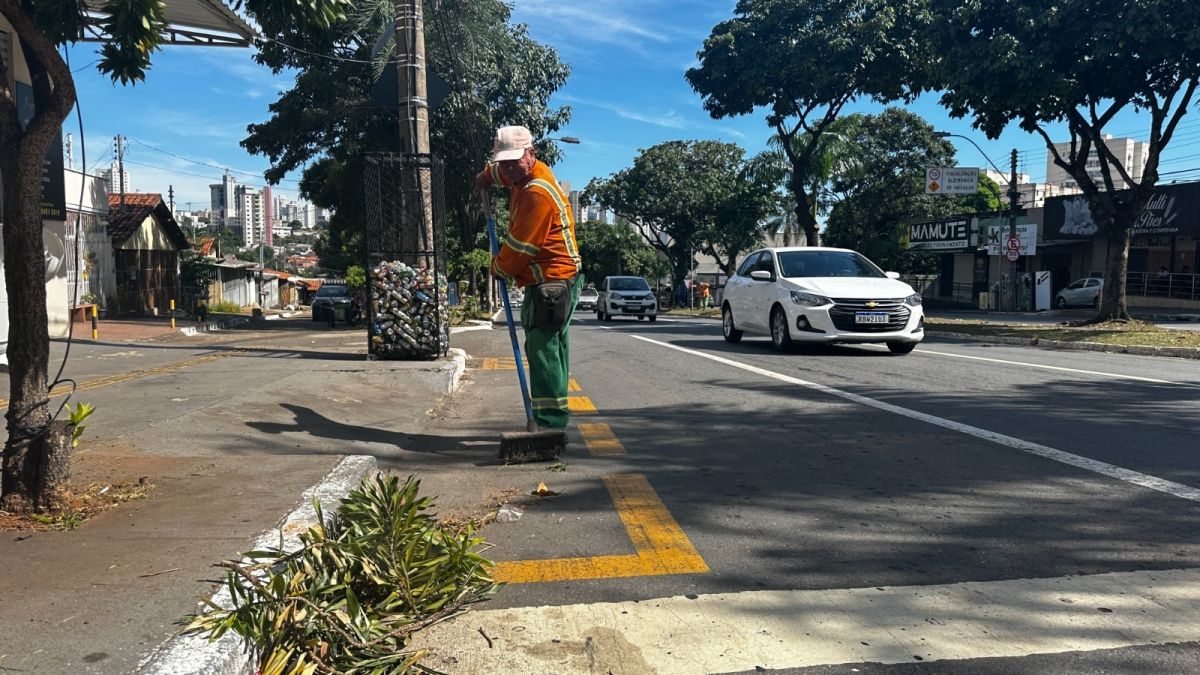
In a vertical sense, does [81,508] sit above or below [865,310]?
below

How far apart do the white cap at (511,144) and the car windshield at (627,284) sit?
21.2 m

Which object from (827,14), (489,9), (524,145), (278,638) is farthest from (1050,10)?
(278,638)

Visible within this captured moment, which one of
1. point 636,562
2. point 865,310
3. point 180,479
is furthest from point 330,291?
point 636,562

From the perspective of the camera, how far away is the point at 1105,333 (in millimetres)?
16047

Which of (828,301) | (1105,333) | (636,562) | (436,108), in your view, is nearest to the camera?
(636,562)

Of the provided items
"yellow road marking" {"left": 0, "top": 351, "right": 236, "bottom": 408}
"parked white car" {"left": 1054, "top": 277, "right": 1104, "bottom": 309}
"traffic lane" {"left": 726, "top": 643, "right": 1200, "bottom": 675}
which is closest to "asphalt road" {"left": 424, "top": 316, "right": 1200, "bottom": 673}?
"traffic lane" {"left": 726, "top": 643, "right": 1200, "bottom": 675}

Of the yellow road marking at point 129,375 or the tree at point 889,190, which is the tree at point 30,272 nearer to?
the yellow road marking at point 129,375

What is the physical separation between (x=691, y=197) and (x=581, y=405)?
1670 inches

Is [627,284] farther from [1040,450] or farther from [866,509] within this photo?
Answer: [866,509]

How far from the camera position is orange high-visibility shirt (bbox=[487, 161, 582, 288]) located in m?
4.88

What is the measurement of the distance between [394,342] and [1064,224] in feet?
108

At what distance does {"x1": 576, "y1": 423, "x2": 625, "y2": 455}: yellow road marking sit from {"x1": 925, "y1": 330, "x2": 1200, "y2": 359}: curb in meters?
10.7

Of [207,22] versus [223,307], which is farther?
[223,307]

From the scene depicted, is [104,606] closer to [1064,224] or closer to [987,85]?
[987,85]
